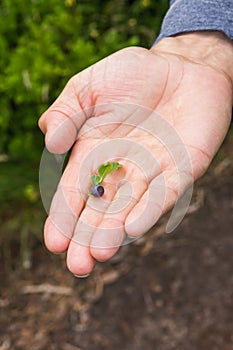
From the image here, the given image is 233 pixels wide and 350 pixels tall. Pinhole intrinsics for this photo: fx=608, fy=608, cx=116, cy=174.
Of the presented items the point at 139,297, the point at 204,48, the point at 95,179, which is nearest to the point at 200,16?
the point at 204,48

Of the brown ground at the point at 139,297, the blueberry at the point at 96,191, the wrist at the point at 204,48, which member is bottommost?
the brown ground at the point at 139,297

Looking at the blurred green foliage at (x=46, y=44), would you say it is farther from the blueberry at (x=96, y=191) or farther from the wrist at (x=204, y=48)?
the blueberry at (x=96, y=191)

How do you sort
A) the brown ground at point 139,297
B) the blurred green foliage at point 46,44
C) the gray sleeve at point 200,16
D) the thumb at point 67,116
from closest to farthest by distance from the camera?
the thumb at point 67,116, the gray sleeve at point 200,16, the brown ground at point 139,297, the blurred green foliage at point 46,44

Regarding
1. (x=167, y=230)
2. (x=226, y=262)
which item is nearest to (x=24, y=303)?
(x=167, y=230)

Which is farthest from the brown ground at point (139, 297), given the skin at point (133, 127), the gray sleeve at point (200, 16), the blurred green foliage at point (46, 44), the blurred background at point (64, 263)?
the gray sleeve at point (200, 16)

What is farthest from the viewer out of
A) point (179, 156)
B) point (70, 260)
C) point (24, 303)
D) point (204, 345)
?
point (24, 303)

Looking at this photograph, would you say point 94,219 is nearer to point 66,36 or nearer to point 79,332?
point 79,332

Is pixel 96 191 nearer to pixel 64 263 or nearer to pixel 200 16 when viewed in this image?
pixel 200 16
